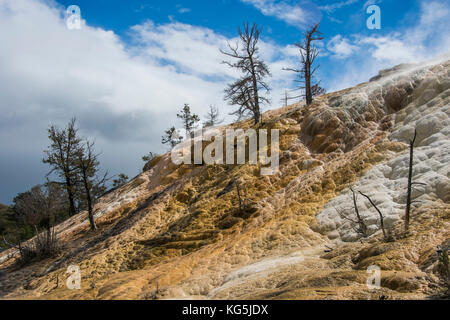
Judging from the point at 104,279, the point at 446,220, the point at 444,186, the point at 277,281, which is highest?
the point at 444,186

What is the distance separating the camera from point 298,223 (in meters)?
9.54

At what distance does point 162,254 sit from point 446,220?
9.08 metres

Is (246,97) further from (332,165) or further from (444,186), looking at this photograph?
(444,186)

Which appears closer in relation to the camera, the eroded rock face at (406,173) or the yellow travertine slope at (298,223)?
the yellow travertine slope at (298,223)

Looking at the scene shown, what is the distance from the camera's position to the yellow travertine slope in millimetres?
5605

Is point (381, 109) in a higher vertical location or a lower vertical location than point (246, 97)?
lower

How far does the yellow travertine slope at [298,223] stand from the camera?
561cm

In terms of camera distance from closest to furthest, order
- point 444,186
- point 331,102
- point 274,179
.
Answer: point 444,186 → point 274,179 → point 331,102

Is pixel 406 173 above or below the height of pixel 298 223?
above

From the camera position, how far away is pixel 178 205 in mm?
14836

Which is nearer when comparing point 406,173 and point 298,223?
point 406,173

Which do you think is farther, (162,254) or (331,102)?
(331,102)

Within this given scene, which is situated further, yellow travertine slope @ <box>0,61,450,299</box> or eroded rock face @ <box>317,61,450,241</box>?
eroded rock face @ <box>317,61,450,241</box>
